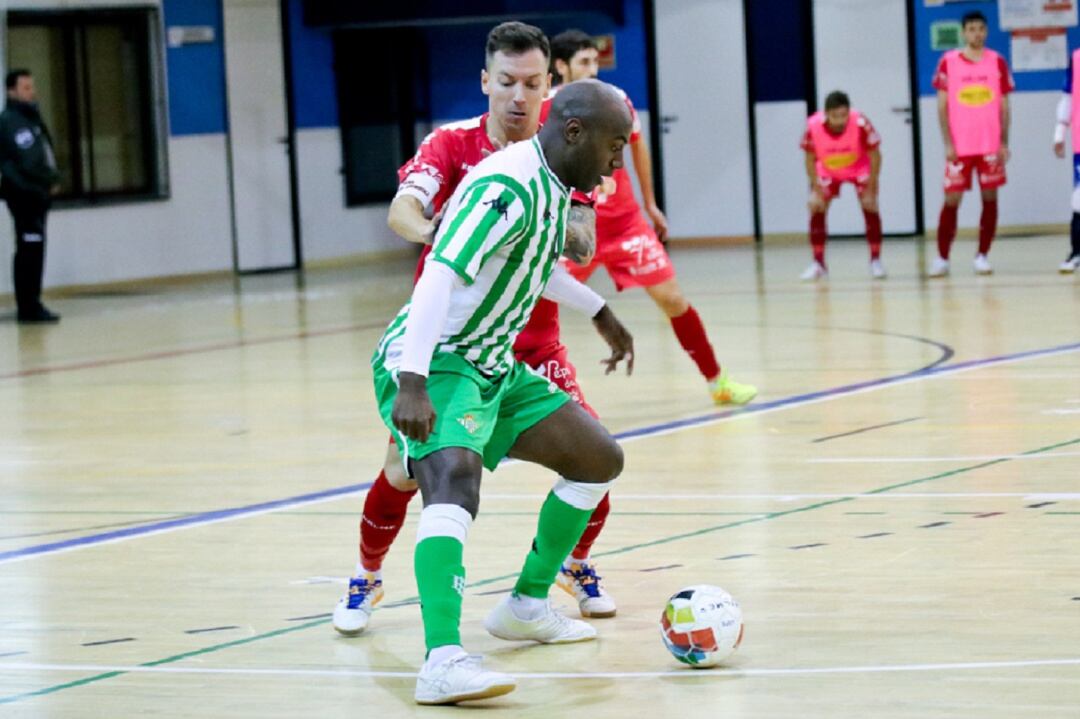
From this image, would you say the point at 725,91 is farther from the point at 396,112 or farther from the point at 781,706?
the point at 781,706

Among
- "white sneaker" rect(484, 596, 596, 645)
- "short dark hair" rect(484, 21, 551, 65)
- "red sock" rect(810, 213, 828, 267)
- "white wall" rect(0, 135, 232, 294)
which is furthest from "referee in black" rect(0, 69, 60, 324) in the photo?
"white sneaker" rect(484, 596, 596, 645)

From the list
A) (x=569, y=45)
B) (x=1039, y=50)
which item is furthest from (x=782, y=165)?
(x=569, y=45)

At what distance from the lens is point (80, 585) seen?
5.76 metres

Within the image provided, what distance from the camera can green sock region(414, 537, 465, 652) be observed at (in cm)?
425

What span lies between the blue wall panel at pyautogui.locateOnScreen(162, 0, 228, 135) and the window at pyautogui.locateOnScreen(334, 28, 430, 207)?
1.67 metres

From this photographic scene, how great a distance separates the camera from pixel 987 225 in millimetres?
14953

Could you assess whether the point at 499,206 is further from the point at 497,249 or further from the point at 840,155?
the point at 840,155

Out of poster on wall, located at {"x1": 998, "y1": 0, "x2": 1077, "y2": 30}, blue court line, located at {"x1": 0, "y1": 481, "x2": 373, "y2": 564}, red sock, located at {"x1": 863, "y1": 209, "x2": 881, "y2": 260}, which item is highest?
poster on wall, located at {"x1": 998, "y1": 0, "x2": 1077, "y2": 30}

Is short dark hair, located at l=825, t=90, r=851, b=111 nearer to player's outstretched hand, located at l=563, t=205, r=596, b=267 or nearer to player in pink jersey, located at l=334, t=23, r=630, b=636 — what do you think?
player in pink jersey, located at l=334, t=23, r=630, b=636

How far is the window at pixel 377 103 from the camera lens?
66.8 ft

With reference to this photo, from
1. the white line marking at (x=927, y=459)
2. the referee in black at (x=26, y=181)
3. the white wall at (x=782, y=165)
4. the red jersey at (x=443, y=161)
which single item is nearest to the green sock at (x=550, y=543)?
the red jersey at (x=443, y=161)

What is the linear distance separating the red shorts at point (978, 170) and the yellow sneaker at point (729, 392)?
21.2ft

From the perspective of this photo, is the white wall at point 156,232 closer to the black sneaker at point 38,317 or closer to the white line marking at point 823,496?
the black sneaker at point 38,317

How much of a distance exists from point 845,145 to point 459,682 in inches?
483
